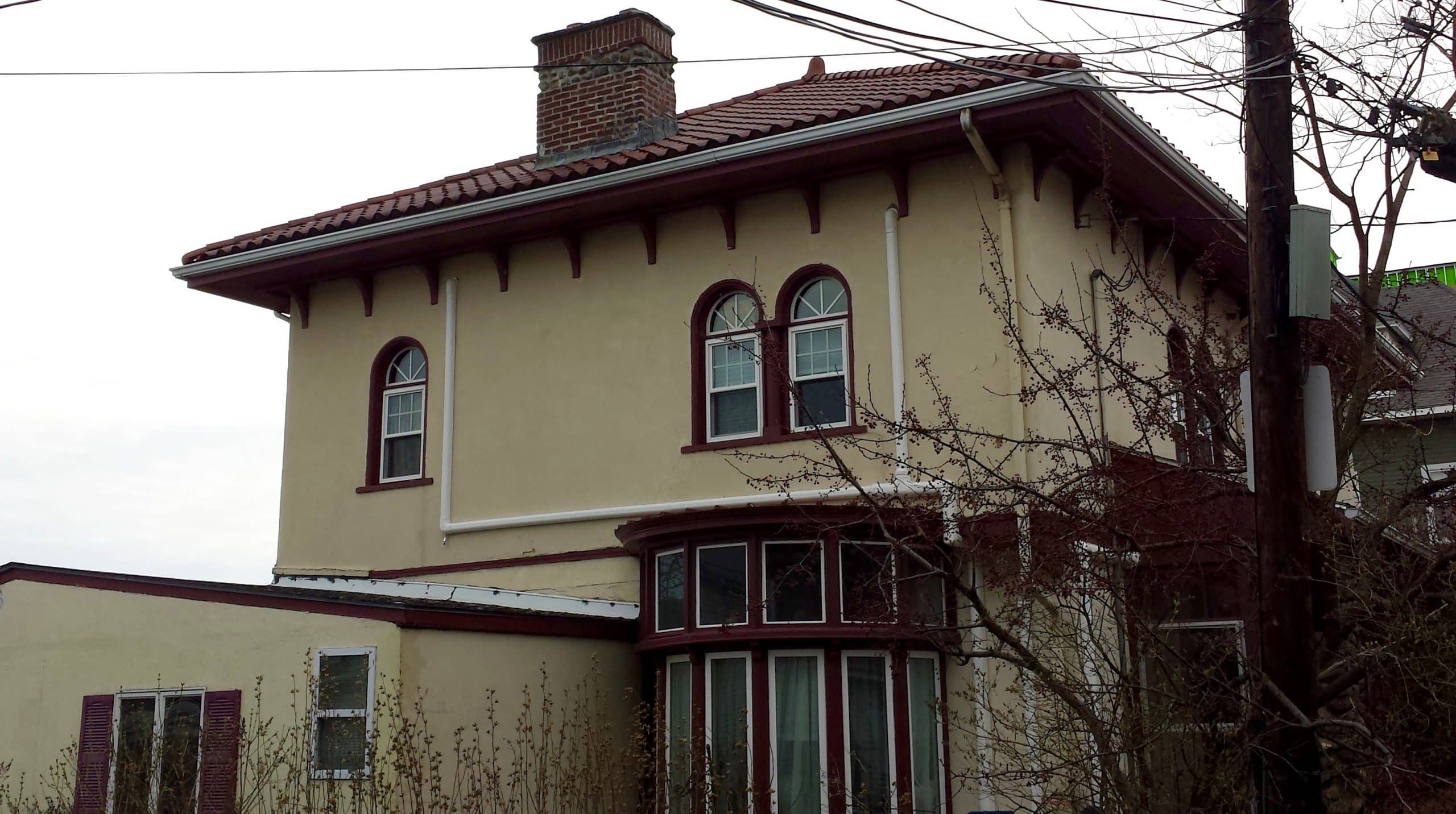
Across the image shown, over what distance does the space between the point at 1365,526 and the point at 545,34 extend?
10495 mm

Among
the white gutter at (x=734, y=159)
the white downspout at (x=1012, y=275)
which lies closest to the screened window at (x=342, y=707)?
the white downspout at (x=1012, y=275)

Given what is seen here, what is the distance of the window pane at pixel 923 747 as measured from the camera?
11.8m

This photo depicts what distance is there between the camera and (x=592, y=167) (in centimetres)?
1428

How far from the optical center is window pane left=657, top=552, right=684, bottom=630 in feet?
41.6

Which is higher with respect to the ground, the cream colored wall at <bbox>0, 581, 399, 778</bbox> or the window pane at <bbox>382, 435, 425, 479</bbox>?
the window pane at <bbox>382, 435, 425, 479</bbox>

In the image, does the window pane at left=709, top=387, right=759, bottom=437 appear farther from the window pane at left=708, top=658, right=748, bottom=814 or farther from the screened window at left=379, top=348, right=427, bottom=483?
the screened window at left=379, top=348, right=427, bottom=483

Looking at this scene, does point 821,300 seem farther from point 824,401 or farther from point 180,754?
point 180,754

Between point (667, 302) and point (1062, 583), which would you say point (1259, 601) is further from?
point (667, 302)

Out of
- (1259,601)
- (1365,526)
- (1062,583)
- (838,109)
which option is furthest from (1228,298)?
(1259,601)

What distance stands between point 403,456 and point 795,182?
214 inches

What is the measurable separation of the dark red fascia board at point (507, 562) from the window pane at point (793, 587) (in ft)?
6.55

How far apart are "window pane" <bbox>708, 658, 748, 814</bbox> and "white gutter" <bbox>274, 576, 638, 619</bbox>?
137cm

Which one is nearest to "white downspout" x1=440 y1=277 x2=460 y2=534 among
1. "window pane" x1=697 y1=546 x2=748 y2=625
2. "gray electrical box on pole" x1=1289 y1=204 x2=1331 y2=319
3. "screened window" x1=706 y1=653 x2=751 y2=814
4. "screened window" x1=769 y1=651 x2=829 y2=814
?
"window pane" x1=697 y1=546 x2=748 y2=625

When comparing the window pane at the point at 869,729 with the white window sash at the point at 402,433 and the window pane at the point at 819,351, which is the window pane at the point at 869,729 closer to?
the window pane at the point at 819,351
